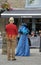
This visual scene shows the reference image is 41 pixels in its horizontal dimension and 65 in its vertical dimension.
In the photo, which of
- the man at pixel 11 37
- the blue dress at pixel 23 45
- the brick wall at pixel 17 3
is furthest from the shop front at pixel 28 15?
the man at pixel 11 37

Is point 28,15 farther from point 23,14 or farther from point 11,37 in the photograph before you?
point 11,37

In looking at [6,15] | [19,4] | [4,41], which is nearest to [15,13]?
[6,15]

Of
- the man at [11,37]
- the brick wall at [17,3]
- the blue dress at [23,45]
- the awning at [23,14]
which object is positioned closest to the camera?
the man at [11,37]

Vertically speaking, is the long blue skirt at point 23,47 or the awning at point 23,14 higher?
the long blue skirt at point 23,47

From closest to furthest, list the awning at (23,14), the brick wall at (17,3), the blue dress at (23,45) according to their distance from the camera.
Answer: the blue dress at (23,45)
the awning at (23,14)
the brick wall at (17,3)

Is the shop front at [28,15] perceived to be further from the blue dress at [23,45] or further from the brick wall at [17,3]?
the blue dress at [23,45]

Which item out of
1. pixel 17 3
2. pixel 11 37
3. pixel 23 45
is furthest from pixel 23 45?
pixel 17 3

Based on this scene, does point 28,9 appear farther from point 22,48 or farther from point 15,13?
point 22,48

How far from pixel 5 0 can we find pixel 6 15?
3.27 m

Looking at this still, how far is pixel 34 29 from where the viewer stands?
3053cm

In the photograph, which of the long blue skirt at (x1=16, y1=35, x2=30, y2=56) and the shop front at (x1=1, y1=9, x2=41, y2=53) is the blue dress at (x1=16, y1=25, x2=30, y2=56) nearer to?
the long blue skirt at (x1=16, y1=35, x2=30, y2=56)

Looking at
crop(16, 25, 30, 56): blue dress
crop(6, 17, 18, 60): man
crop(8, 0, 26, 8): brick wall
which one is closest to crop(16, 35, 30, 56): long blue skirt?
crop(16, 25, 30, 56): blue dress

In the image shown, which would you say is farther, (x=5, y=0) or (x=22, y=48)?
(x=5, y=0)

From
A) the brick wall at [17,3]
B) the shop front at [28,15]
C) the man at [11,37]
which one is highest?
the man at [11,37]
